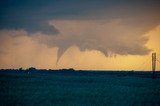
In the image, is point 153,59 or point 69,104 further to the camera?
point 153,59

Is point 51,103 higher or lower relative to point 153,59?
lower

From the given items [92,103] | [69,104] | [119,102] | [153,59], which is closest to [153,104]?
[119,102]

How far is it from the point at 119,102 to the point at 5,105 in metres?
11.7

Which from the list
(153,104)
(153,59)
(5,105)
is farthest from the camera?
(153,59)

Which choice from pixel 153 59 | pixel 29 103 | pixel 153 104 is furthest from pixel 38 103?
pixel 153 59

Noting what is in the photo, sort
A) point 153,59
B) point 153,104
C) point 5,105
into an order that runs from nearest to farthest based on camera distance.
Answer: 1. point 5,105
2. point 153,104
3. point 153,59

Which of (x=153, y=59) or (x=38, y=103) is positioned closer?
(x=38, y=103)

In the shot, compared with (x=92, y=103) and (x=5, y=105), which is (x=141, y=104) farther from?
(x=5, y=105)

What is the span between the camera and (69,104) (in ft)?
101

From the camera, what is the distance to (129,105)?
30234 mm

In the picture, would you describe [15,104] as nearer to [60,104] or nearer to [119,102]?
[60,104]

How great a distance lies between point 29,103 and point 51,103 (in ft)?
7.17

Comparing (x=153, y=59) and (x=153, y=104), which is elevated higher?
(x=153, y=59)

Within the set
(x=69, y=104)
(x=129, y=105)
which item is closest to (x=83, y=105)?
(x=69, y=104)
